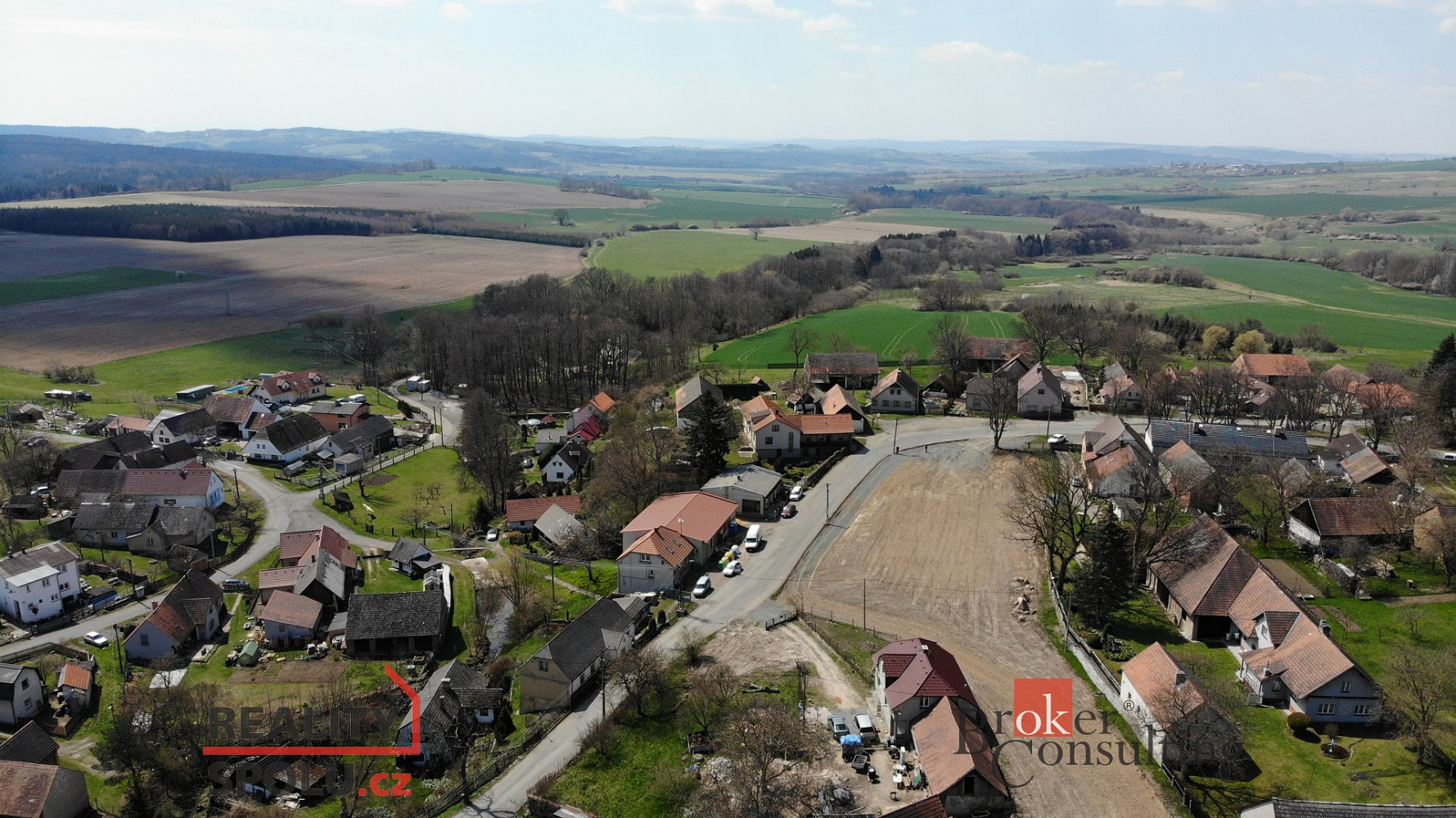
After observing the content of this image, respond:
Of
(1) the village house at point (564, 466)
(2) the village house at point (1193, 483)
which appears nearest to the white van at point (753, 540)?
(1) the village house at point (564, 466)

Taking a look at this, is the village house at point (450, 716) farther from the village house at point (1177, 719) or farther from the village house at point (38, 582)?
the village house at point (1177, 719)

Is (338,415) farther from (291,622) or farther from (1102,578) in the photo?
(1102,578)

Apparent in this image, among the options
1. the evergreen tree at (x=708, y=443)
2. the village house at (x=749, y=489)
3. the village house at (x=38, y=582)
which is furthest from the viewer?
the evergreen tree at (x=708, y=443)

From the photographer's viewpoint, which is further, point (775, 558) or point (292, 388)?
point (292, 388)

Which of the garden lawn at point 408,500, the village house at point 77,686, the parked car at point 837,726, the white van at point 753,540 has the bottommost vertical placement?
the garden lawn at point 408,500

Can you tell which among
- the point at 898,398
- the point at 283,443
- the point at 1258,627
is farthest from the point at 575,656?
the point at 898,398

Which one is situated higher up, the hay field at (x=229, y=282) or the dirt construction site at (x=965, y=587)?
the hay field at (x=229, y=282)

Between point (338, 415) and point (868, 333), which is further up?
point (868, 333)
